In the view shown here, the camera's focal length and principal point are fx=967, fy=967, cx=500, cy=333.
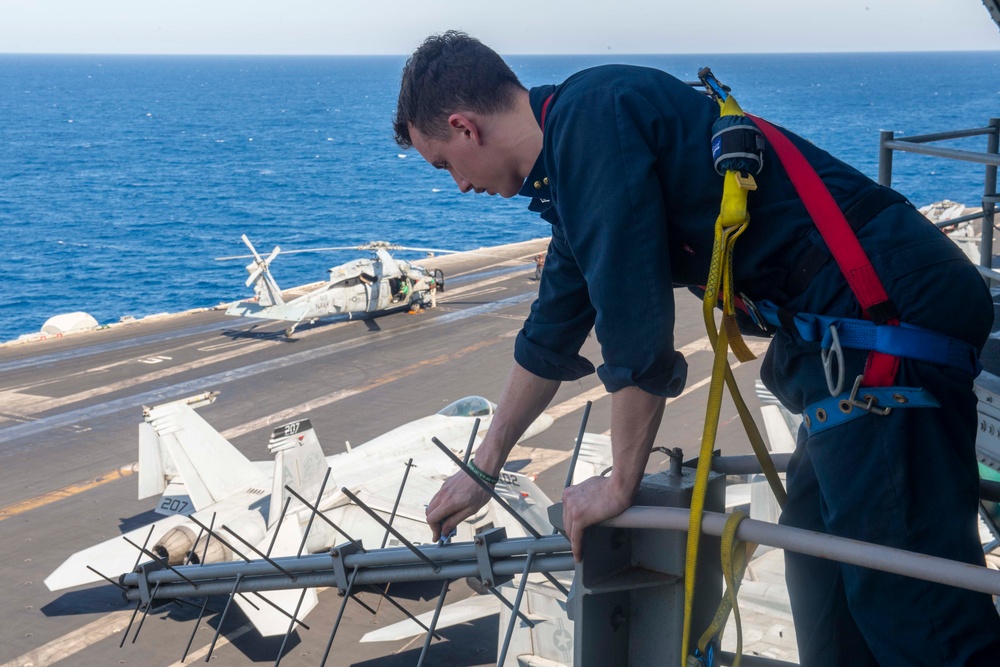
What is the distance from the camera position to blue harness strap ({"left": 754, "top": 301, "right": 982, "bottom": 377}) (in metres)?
2.57

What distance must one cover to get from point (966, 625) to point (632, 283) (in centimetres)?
121

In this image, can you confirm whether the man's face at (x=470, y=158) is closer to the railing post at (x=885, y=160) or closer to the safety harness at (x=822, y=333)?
the safety harness at (x=822, y=333)

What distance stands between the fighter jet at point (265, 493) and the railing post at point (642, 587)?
11914 millimetres

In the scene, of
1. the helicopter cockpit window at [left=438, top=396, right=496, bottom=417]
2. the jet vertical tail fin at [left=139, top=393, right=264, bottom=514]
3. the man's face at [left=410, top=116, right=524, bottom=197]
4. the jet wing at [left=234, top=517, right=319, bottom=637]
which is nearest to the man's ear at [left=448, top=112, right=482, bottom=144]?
the man's face at [left=410, top=116, right=524, bottom=197]

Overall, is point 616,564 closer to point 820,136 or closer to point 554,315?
point 554,315

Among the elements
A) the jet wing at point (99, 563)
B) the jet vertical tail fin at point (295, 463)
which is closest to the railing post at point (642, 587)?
the jet vertical tail fin at point (295, 463)

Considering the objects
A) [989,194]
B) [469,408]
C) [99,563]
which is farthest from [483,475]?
[469,408]

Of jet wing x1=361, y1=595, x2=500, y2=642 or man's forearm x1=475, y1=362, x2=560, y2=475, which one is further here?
jet wing x1=361, y1=595, x2=500, y2=642

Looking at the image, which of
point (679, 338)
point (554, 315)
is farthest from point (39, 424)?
point (554, 315)

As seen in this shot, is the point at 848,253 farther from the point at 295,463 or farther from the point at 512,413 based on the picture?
the point at 295,463

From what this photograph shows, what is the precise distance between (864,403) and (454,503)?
5.30 ft

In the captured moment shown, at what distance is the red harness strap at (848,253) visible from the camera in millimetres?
2572

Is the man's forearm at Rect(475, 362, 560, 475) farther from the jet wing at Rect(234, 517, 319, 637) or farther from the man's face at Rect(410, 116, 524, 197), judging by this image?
the jet wing at Rect(234, 517, 319, 637)

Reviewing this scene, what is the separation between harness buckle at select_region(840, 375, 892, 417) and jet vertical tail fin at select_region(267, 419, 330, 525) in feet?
45.8
